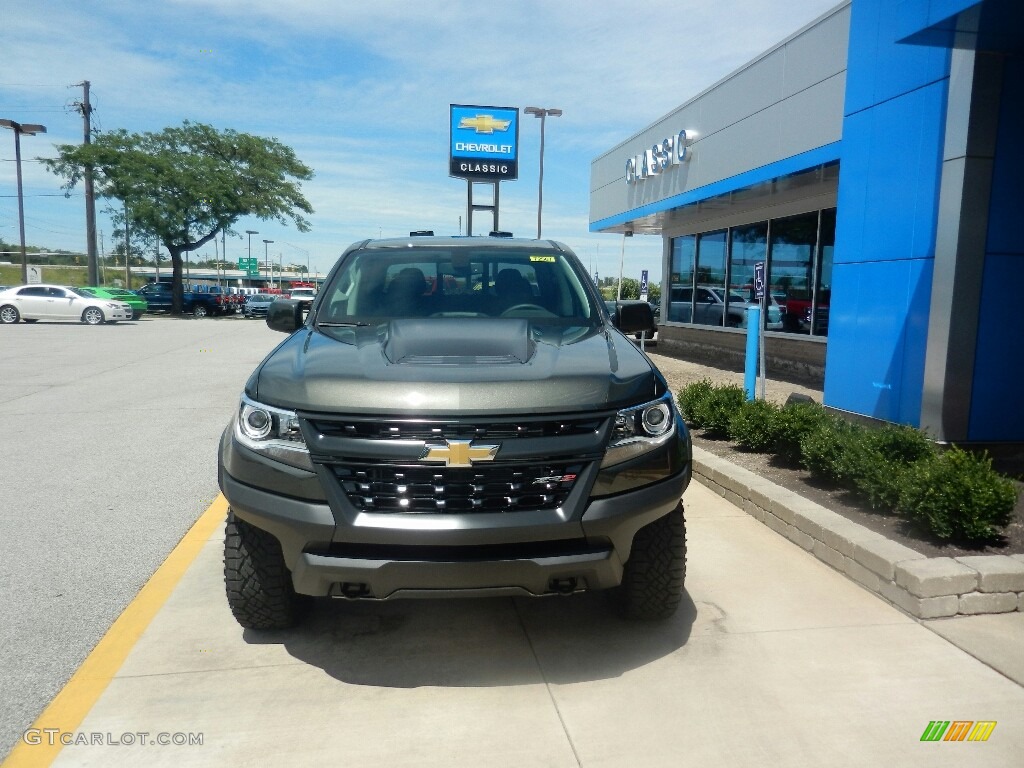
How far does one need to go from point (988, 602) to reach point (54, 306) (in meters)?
33.4

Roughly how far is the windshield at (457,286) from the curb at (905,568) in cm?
181

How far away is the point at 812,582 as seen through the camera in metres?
4.17

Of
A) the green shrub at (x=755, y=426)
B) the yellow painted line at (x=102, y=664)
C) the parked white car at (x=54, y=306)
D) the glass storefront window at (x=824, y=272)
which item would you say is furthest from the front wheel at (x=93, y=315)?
the green shrub at (x=755, y=426)

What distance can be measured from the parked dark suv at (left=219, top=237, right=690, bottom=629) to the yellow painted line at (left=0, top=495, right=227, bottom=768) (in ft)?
1.84

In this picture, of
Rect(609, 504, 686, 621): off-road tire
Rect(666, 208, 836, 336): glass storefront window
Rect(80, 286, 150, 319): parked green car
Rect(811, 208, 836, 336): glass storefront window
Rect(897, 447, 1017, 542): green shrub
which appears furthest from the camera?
Rect(80, 286, 150, 319): parked green car

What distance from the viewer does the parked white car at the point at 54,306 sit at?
30219 millimetres

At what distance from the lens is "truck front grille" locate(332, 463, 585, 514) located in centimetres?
289

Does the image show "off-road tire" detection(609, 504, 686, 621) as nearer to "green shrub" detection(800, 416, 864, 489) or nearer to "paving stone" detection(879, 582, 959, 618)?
"paving stone" detection(879, 582, 959, 618)

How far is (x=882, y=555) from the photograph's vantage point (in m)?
3.97

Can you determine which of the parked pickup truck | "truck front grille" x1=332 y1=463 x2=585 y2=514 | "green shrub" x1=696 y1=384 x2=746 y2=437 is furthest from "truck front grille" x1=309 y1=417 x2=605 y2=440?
the parked pickup truck

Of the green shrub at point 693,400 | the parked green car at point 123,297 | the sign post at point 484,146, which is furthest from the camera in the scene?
the parked green car at point 123,297

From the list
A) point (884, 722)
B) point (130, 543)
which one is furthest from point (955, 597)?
point (130, 543)

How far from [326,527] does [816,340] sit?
11.1 meters

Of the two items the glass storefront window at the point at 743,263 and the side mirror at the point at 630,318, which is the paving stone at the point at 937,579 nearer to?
the side mirror at the point at 630,318
